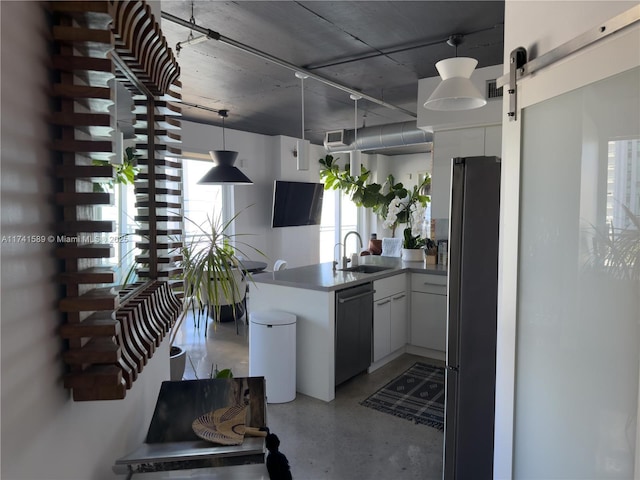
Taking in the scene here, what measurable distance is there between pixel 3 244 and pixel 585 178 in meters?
1.30

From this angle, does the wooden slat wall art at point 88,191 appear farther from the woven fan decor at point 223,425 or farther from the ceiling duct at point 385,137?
the ceiling duct at point 385,137

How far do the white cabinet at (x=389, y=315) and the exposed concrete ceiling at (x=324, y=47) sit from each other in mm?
2081

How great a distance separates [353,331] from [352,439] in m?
1.00

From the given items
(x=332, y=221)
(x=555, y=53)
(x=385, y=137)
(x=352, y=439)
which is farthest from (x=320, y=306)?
(x=332, y=221)

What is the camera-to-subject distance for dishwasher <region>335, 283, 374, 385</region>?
359 cm

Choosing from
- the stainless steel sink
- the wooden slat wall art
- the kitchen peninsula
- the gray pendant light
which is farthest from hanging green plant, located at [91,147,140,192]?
the gray pendant light

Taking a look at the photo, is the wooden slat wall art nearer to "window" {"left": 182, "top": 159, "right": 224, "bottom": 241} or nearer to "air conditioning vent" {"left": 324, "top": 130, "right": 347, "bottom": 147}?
"air conditioning vent" {"left": 324, "top": 130, "right": 347, "bottom": 147}

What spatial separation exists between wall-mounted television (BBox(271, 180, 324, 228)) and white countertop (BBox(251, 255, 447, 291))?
3144 mm

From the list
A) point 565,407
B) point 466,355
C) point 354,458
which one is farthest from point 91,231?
point 354,458

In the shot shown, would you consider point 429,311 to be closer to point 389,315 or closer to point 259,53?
point 389,315

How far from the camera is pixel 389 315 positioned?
431 cm

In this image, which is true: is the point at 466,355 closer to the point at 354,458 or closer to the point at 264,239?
the point at 354,458

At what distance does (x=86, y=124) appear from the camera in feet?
2.81

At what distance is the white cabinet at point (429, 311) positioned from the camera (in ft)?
14.5
